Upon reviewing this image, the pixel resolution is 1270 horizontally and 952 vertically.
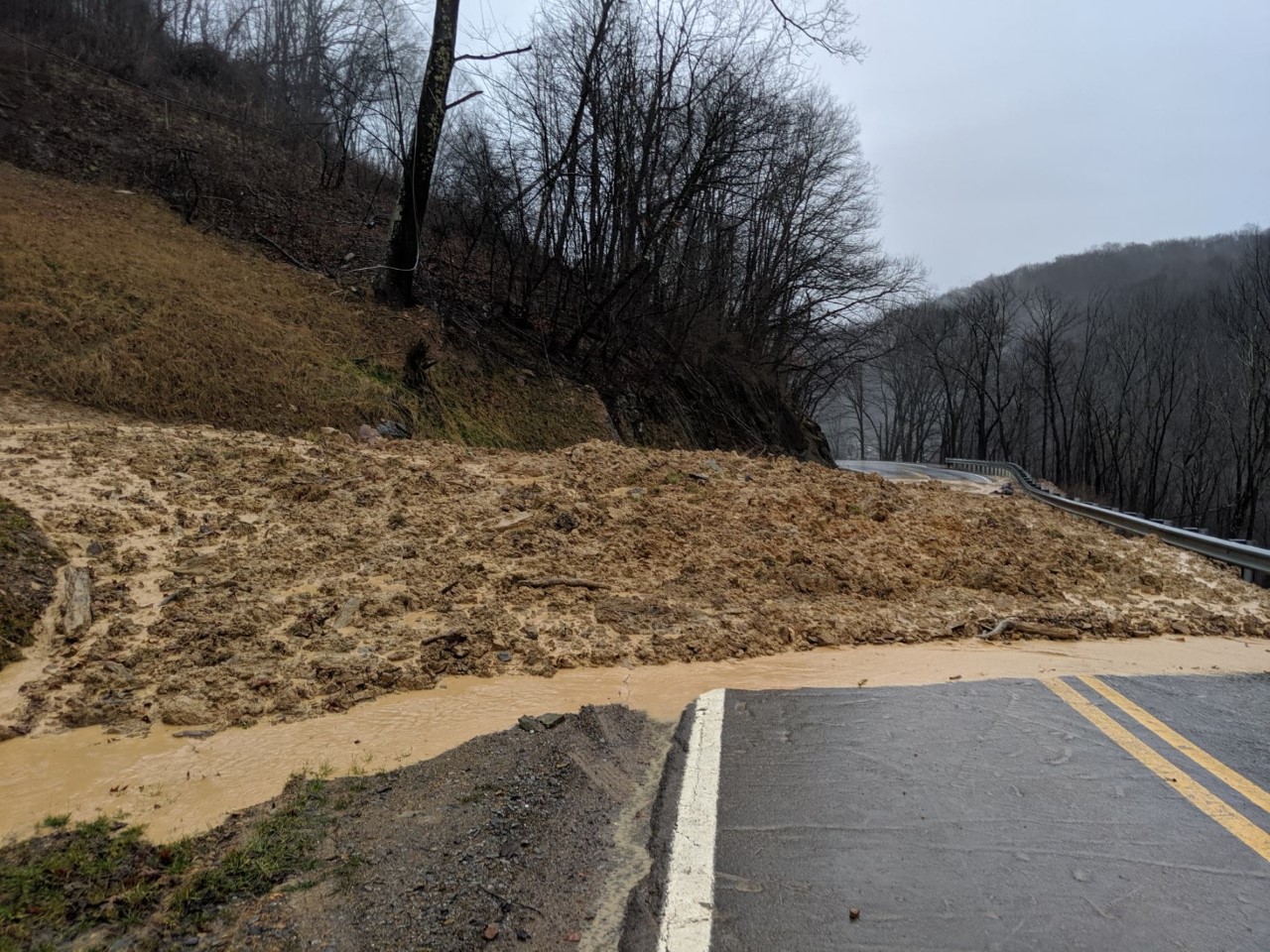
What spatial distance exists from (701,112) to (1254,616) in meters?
16.8

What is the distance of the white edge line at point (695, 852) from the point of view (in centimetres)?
254

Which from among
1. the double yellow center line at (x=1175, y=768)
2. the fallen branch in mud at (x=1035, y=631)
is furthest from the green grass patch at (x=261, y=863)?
the fallen branch in mud at (x=1035, y=631)

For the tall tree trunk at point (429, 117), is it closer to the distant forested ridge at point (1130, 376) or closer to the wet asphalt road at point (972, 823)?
the wet asphalt road at point (972, 823)

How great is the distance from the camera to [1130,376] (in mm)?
49688

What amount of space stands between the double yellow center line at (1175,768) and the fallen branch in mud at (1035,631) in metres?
1.37

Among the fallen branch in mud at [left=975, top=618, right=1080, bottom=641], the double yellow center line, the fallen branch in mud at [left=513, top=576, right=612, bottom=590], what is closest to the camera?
the double yellow center line

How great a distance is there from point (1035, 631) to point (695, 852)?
15.5 ft

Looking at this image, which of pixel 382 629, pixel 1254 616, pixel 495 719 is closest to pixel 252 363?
pixel 382 629

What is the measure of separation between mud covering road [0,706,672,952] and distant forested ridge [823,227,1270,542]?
35.9 metres

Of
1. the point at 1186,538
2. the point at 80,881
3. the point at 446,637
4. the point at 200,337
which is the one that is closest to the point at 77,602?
the point at 446,637

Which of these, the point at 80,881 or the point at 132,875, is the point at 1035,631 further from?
A: the point at 80,881

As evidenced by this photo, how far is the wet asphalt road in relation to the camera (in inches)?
102

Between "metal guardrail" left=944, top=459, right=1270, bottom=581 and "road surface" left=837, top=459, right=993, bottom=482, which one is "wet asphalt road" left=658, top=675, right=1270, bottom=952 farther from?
"road surface" left=837, top=459, right=993, bottom=482

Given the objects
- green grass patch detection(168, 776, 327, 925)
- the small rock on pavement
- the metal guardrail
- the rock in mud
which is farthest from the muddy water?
the metal guardrail
